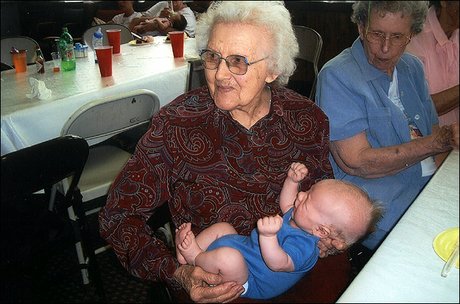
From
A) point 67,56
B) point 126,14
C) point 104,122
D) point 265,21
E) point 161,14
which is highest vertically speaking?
point 265,21

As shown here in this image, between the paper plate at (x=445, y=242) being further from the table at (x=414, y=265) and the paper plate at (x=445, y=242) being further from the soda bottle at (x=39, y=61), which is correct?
the soda bottle at (x=39, y=61)

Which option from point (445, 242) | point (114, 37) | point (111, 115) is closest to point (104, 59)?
point (114, 37)

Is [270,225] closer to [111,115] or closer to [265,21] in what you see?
[265,21]

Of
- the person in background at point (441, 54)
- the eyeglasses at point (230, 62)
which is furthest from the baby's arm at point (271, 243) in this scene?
the person in background at point (441, 54)

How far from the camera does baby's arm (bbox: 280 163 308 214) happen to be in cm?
114

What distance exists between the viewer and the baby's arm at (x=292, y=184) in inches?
45.0

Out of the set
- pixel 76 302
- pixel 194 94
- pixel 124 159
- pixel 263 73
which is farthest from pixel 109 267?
pixel 263 73

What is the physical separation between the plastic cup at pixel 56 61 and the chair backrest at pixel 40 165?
0.76 metres

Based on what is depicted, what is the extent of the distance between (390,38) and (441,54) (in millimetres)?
190

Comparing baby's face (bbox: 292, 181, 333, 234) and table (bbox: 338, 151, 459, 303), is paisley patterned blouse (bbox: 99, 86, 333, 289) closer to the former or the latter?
baby's face (bbox: 292, 181, 333, 234)

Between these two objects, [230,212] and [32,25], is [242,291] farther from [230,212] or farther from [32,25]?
[32,25]

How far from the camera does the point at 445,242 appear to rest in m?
0.83

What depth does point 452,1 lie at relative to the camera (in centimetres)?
104

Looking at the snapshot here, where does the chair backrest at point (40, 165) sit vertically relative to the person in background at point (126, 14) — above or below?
below
